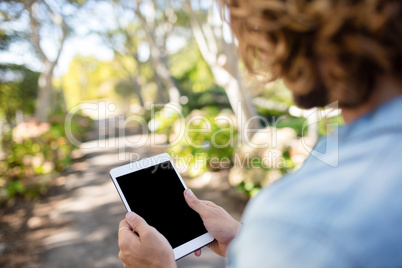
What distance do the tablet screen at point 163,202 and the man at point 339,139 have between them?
0.80 metres

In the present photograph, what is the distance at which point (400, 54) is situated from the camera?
519mm

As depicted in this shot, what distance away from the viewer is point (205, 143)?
22.0 feet

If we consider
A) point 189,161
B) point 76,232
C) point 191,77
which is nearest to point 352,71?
point 76,232

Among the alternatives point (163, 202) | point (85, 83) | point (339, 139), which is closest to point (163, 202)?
point (163, 202)

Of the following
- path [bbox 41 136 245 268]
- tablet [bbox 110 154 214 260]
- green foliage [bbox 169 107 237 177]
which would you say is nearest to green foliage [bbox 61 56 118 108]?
green foliage [bbox 169 107 237 177]

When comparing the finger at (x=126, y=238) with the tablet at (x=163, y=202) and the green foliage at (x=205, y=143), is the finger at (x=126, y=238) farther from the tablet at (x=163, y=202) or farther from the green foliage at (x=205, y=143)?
the green foliage at (x=205, y=143)

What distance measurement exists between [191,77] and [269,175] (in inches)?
628

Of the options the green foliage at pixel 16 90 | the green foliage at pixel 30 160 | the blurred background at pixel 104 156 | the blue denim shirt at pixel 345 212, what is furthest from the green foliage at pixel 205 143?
the green foliage at pixel 16 90

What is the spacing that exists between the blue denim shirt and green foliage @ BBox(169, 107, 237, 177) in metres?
5.95

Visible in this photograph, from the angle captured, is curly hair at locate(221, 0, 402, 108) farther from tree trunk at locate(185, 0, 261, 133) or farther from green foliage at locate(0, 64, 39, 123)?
green foliage at locate(0, 64, 39, 123)

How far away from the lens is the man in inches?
17.1

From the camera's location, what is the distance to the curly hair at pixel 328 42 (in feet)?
1.69

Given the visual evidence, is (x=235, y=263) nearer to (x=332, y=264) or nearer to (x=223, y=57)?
(x=332, y=264)

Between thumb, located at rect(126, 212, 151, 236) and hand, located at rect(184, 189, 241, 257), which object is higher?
thumb, located at rect(126, 212, 151, 236)
